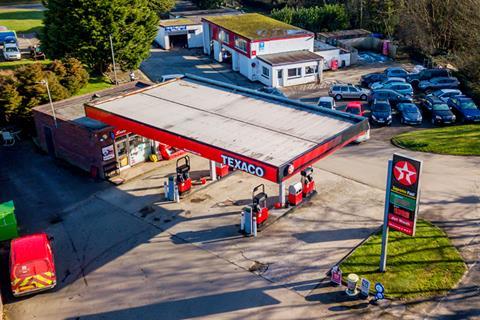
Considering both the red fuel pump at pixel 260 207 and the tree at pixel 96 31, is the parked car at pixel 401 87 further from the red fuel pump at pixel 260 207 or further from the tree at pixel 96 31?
the red fuel pump at pixel 260 207

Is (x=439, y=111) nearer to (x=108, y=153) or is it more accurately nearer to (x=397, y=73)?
(x=397, y=73)

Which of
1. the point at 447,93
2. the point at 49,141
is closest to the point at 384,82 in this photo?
the point at 447,93

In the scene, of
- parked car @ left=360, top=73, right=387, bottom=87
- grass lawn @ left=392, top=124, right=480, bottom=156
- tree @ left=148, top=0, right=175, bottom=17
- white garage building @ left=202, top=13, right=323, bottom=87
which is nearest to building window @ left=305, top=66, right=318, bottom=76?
white garage building @ left=202, top=13, right=323, bottom=87

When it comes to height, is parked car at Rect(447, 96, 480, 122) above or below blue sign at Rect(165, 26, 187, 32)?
below

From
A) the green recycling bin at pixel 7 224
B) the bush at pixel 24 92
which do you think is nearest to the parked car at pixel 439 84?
the bush at pixel 24 92

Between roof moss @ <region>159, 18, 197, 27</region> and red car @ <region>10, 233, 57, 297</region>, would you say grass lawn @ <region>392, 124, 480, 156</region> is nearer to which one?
red car @ <region>10, 233, 57, 297</region>

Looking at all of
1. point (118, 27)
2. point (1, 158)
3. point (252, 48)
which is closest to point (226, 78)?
point (252, 48)
